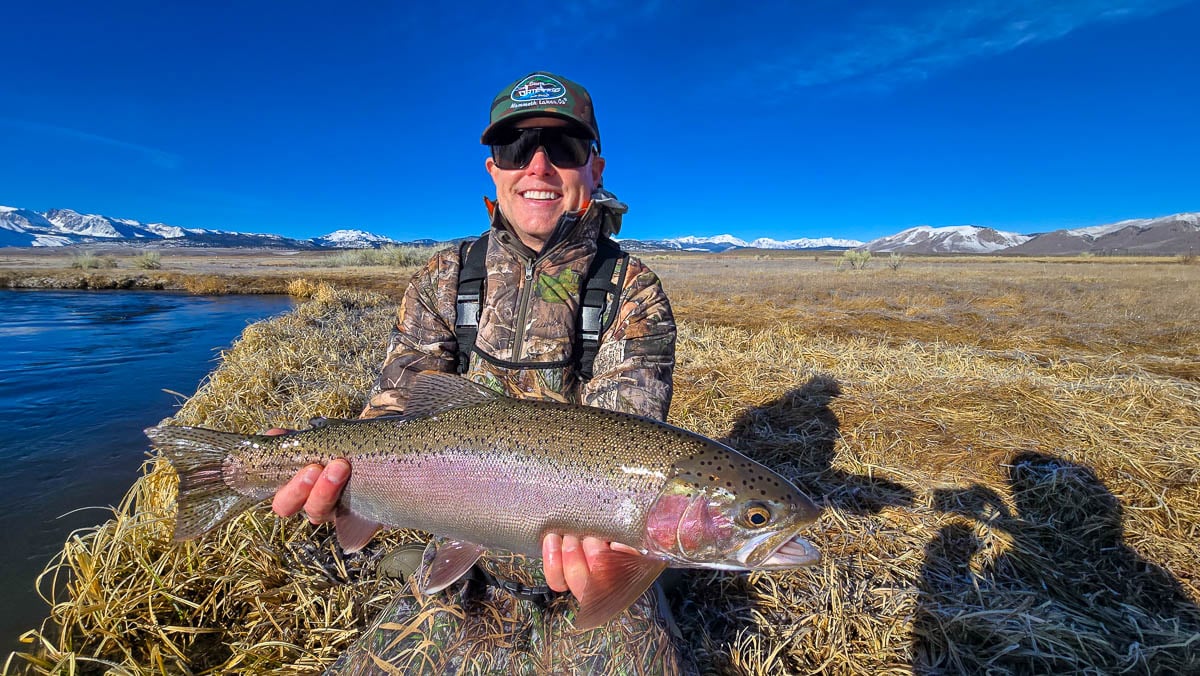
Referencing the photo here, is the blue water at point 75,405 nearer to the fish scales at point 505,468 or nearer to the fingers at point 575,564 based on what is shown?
the fish scales at point 505,468

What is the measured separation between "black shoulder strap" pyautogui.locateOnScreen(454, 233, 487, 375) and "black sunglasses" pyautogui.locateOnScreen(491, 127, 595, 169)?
27.0 inches

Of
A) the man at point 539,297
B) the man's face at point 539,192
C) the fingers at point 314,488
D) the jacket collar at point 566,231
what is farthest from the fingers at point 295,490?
the man's face at point 539,192

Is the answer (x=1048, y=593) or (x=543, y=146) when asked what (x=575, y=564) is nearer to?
(x=543, y=146)

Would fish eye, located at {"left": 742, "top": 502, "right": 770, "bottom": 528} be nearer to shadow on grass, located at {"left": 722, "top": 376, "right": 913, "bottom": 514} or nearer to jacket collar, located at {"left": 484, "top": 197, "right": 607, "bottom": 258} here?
jacket collar, located at {"left": 484, "top": 197, "right": 607, "bottom": 258}

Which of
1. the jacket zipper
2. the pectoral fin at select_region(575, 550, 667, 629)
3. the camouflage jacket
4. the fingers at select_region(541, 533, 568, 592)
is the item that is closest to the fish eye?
the pectoral fin at select_region(575, 550, 667, 629)

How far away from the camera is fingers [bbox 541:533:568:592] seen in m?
2.32

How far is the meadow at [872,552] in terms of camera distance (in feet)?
9.53

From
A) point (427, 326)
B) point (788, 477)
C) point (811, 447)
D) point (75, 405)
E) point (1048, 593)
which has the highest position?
point (427, 326)

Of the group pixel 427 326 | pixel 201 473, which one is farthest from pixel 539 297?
pixel 201 473

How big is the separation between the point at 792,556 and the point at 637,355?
1.53m

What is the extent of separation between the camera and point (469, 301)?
3549 millimetres

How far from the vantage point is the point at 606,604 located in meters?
2.15

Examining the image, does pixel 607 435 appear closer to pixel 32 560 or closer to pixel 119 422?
pixel 32 560

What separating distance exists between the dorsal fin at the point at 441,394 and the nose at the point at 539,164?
1526 millimetres
